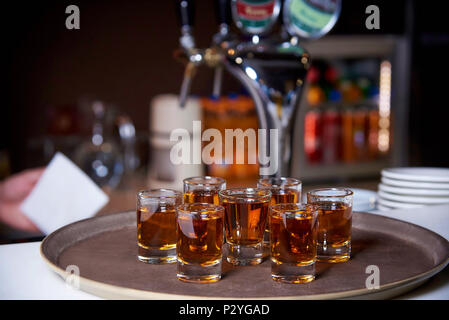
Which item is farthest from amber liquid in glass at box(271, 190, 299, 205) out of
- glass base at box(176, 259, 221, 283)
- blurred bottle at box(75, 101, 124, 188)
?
blurred bottle at box(75, 101, 124, 188)

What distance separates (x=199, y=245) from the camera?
75cm

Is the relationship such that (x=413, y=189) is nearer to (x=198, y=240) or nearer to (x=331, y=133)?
(x=198, y=240)

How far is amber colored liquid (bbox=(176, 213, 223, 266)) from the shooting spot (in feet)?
A: 2.45

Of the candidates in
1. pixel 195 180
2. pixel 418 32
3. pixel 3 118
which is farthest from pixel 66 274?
pixel 418 32

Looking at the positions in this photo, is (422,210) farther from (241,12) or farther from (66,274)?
(66,274)

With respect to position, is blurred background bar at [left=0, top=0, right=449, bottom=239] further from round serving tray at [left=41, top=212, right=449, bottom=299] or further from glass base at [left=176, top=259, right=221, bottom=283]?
glass base at [left=176, top=259, right=221, bottom=283]

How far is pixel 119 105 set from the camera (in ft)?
13.3

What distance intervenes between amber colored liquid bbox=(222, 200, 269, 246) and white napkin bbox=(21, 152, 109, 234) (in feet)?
1.52

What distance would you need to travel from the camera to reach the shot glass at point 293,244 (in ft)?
2.42

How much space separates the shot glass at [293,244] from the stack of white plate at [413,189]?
58 centimetres

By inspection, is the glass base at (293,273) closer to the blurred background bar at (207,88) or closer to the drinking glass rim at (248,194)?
the drinking glass rim at (248,194)

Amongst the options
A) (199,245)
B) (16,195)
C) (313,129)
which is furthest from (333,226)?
(313,129)

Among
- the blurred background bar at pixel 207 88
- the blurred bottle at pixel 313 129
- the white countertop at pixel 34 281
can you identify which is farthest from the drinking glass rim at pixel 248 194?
the blurred bottle at pixel 313 129

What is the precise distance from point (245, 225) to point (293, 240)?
0.35 ft
